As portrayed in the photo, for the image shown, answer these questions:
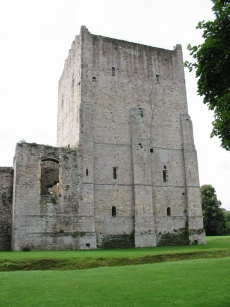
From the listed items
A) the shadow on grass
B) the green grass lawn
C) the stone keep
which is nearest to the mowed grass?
the green grass lawn

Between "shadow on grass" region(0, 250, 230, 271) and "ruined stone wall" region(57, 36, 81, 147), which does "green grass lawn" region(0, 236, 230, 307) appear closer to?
"shadow on grass" region(0, 250, 230, 271)

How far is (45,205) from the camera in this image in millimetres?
23781

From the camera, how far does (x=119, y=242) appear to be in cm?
2570

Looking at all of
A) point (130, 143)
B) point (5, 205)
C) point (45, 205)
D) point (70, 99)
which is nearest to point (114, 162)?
point (130, 143)

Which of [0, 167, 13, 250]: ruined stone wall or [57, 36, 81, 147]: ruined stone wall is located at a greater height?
[57, 36, 81, 147]: ruined stone wall

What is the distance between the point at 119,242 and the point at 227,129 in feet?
49.5

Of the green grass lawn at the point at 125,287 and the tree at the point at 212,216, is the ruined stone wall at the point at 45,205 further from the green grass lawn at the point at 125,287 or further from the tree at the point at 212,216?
the tree at the point at 212,216

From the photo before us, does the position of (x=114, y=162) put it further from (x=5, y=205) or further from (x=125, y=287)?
(x=125, y=287)

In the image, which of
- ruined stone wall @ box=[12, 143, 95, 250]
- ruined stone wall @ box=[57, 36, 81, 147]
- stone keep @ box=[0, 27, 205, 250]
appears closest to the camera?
ruined stone wall @ box=[12, 143, 95, 250]

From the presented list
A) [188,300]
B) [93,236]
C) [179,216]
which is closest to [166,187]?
[179,216]

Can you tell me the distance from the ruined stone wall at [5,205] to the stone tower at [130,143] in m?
4.89

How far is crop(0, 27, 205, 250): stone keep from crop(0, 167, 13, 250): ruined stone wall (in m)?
1.49

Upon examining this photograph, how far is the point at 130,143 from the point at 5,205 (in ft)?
34.2

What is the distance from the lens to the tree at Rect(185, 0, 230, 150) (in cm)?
1048
